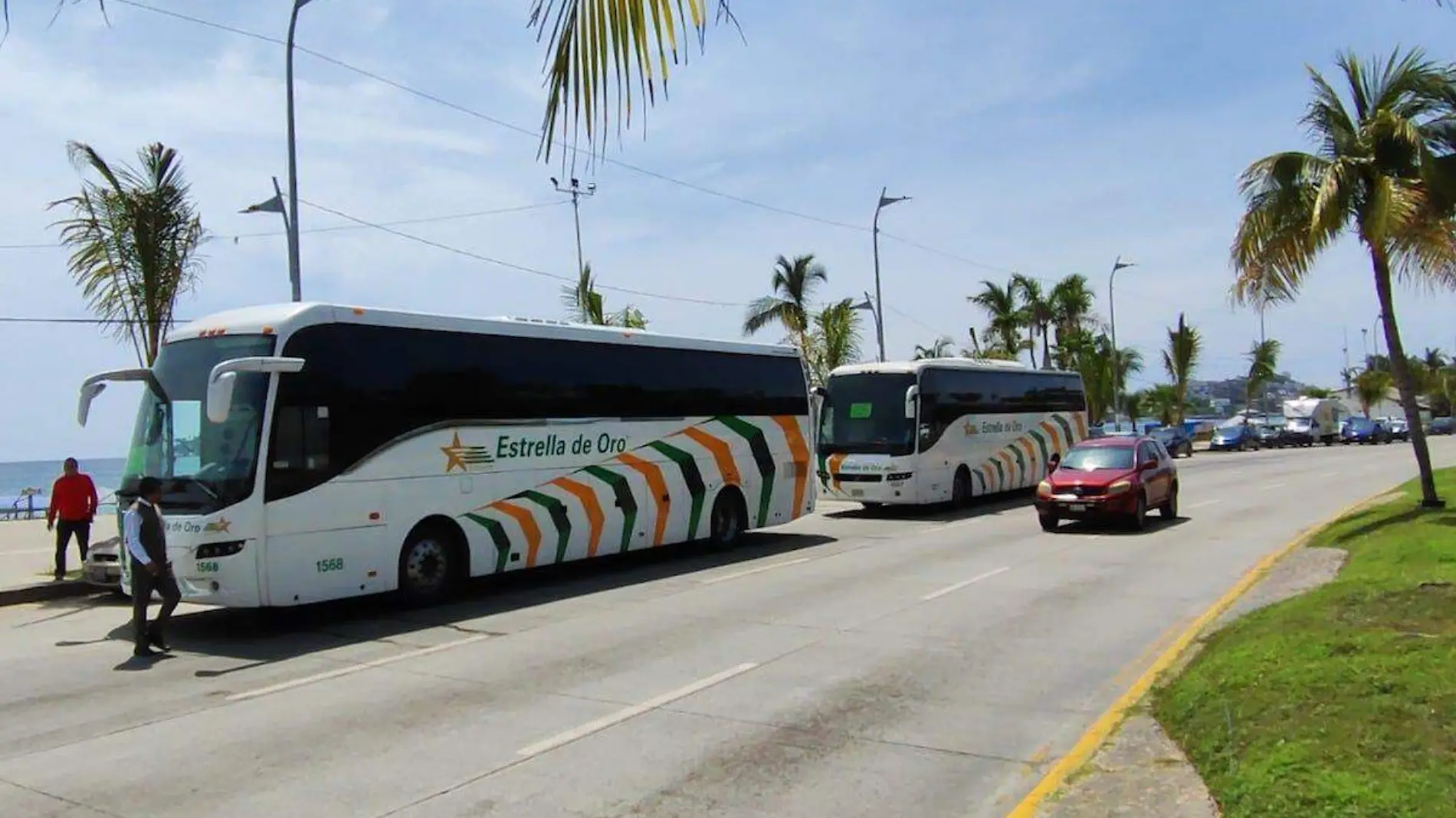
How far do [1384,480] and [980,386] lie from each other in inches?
491

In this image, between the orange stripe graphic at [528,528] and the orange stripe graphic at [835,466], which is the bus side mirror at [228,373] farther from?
the orange stripe graphic at [835,466]

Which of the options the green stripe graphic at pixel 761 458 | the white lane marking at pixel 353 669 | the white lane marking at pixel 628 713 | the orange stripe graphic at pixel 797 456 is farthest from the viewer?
the orange stripe graphic at pixel 797 456

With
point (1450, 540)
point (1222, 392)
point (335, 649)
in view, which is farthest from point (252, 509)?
point (1222, 392)

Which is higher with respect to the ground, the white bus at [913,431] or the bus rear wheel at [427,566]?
the white bus at [913,431]

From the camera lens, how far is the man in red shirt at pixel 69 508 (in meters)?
15.8

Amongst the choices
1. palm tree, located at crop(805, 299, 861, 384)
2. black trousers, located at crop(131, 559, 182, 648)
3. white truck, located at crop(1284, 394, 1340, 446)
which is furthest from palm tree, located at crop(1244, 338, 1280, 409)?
black trousers, located at crop(131, 559, 182, 648)

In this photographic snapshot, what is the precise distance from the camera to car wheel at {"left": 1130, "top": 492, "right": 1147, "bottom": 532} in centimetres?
1984

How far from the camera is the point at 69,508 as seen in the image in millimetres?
15867

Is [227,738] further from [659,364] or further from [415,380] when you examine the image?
[659,364]

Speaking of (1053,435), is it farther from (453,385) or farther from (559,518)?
(453,385)

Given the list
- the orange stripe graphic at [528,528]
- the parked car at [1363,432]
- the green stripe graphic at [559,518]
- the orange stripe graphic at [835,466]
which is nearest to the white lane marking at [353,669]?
the orange stripe graphic at [528,528]

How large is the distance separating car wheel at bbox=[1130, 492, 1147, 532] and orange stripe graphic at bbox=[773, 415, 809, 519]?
5.85 meters

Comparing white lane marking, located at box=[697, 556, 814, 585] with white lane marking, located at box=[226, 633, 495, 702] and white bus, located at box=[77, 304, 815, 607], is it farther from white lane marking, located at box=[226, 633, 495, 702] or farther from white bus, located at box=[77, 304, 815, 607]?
white lane marking, located at box=[226, 633, 495, 702]

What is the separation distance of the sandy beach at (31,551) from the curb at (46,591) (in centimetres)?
52
